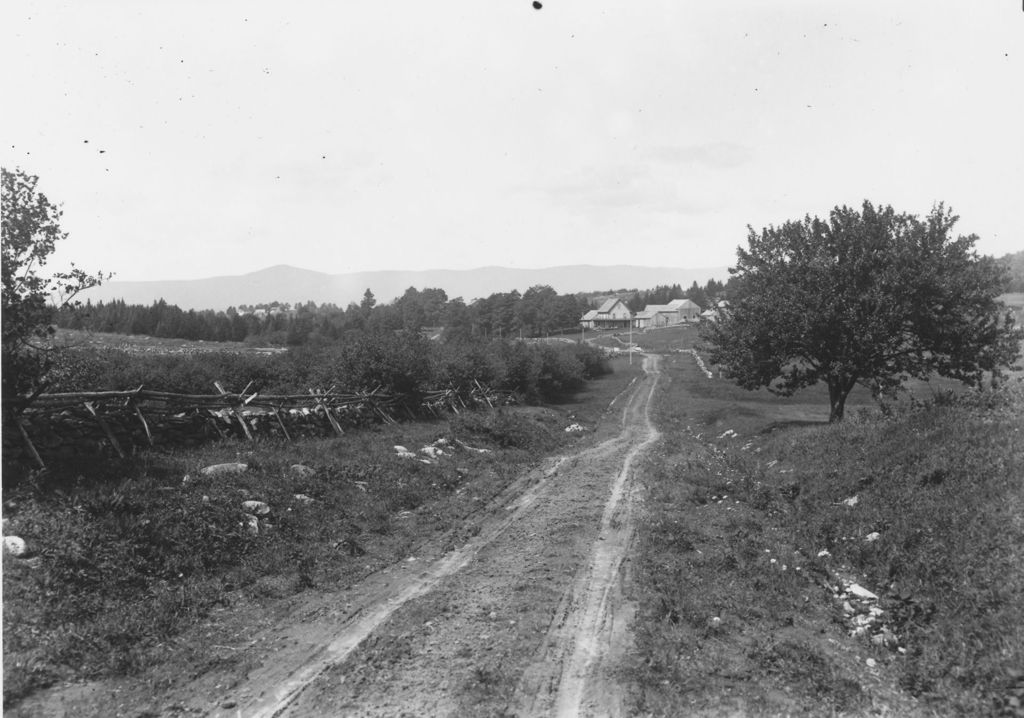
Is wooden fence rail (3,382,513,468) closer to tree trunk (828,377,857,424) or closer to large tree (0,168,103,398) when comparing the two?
large tree (0,168,103,398)

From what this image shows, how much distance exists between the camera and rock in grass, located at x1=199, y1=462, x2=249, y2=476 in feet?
37.7

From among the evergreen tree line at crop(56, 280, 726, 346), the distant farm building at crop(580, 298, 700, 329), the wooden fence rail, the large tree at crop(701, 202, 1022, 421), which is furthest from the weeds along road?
the distant farm building at crop(580, 298, 700, 329)

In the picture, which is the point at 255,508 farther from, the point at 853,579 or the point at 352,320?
the point at 352,320

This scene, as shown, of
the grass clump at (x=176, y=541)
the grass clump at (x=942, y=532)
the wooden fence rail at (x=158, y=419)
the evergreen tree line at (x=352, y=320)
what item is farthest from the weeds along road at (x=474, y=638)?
the evergreen tree line at (x=352, y=320)

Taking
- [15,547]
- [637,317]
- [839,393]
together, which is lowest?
[15,547]

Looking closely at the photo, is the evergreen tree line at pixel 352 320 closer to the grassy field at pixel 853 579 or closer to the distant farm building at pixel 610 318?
the distant farm building at pixel 610 318

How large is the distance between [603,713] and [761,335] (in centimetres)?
2113

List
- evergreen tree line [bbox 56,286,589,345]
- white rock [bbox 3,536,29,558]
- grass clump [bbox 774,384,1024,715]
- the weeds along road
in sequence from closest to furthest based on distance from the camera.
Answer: the weeds along road → grass clump [bbox 774,384,1024,715] → white rock [bbox 3,536,29,558] → evergreen tree line [bbox 56,286,589,345]

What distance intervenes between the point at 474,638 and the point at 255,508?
596 cm

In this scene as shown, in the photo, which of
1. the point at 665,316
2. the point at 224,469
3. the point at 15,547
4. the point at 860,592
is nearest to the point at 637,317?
the point at 665,316

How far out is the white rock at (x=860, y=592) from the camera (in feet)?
25.1

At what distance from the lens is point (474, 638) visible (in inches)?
263

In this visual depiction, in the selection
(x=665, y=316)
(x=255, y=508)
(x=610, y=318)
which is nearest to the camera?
(x=255, y=508)

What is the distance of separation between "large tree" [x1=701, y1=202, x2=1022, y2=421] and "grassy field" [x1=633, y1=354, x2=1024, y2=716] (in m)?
6.72
